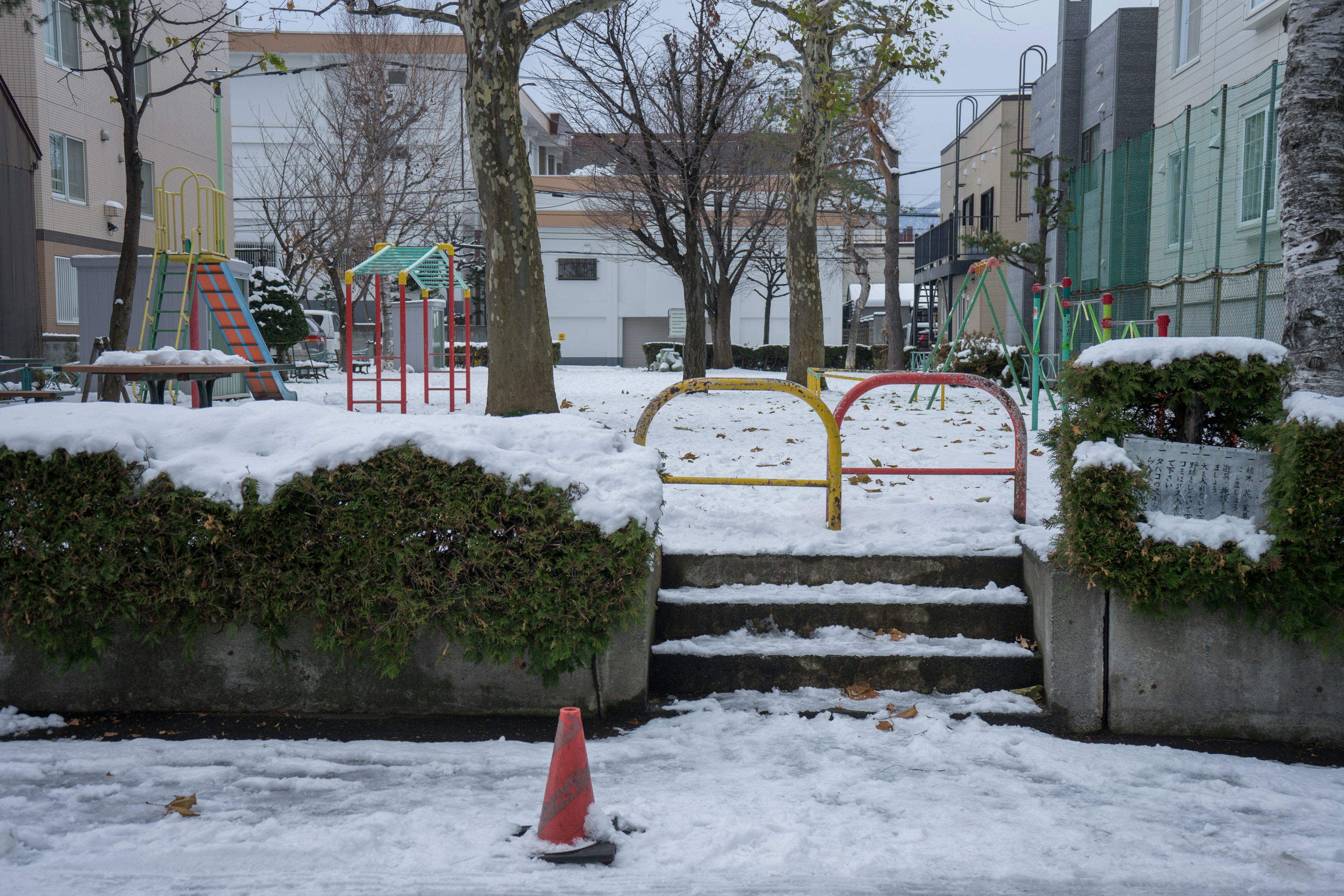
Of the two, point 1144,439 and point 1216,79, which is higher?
point 1216,79

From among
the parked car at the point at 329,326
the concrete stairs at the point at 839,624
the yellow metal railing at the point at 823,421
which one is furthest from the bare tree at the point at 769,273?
the concrete stairs at the point at 839,624

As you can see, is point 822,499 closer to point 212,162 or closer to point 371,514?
point 371,514

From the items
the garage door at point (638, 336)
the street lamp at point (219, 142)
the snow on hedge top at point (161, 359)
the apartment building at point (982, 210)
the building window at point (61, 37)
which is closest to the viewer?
the snow on hedge top at point (161, 359)

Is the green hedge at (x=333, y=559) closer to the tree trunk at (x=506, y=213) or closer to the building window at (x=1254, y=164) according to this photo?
the tree trunk at (x=506, y=213)

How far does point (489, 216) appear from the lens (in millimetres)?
9617

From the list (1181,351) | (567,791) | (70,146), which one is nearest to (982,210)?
(70,146)

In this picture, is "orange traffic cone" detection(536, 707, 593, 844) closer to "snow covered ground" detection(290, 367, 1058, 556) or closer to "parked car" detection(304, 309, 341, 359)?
"snow covered ground" detection(290, 367, 1058, 556)

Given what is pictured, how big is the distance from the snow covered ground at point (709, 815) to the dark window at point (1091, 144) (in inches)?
825

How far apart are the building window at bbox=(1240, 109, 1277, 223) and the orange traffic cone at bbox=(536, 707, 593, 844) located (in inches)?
473

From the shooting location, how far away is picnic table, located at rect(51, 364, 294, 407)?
28.4 ft

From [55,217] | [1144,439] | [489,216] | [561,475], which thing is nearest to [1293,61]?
[1144,439]

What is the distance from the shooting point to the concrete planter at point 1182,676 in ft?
14.0

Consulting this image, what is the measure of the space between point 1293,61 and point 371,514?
4.70 m

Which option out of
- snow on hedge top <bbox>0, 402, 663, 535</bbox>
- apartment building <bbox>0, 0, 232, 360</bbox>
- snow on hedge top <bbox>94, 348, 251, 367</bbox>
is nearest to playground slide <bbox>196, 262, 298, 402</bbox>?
snow on hedge top <bbox>94, 348, 251, 367</bbox>
